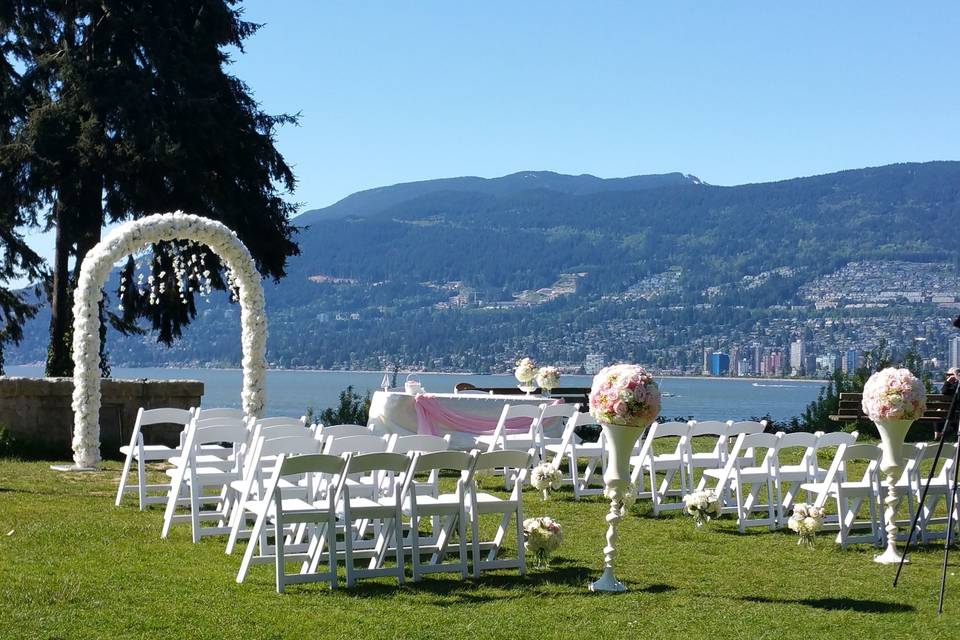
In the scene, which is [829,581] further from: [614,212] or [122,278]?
[614,212]

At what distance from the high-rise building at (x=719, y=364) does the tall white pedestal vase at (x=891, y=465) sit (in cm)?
9073

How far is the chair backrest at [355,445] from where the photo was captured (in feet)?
27.5

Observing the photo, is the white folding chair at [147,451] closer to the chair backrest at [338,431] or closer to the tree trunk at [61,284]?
the chair backrest at [338,431]

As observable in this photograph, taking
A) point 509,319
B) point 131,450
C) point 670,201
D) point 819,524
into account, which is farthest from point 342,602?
point 670,201

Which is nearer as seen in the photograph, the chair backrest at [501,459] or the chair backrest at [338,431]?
the chair backrest at [501,459]

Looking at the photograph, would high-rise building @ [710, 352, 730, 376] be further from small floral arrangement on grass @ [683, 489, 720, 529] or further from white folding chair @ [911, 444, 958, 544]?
small floral arrangement on grass @ [683, 489, 720, 529]

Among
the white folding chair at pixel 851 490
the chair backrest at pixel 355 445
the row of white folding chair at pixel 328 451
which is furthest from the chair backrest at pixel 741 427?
the chair backrest at pixel 355 445

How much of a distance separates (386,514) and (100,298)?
9235mm

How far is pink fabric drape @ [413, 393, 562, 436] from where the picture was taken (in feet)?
51.4

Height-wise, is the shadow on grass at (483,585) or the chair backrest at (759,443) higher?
the chair backrest at (759,443)

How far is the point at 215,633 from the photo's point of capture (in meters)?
6.07

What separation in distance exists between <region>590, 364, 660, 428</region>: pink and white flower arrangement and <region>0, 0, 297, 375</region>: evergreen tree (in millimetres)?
16080

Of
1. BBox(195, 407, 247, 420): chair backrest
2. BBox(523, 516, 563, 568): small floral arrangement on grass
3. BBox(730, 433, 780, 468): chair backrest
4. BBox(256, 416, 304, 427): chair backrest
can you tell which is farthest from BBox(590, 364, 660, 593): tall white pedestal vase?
BBox(195, 407, 247, 420): chair backrest

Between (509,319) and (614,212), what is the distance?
3778cm
